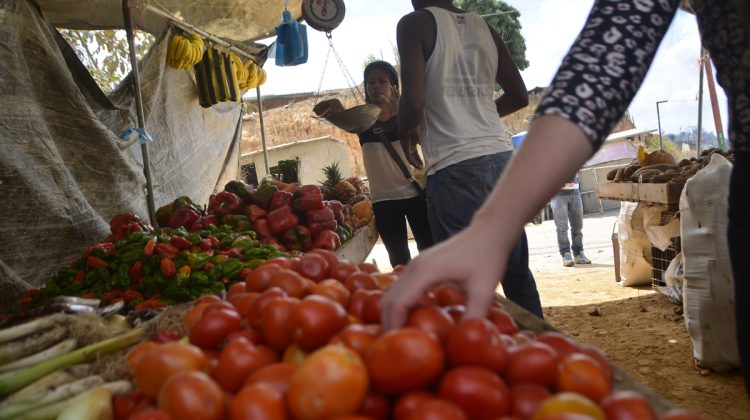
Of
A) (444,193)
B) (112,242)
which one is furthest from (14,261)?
(444,193)

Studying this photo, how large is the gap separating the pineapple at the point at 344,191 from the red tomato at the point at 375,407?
204 inches

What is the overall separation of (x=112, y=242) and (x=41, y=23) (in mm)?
2309

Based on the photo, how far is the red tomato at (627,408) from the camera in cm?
84

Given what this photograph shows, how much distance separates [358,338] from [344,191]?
519 centimetres

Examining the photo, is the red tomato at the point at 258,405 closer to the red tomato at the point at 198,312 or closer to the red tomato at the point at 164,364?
the red tomato at the point at 164,364

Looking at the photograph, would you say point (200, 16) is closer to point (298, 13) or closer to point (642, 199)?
point (298, 13)

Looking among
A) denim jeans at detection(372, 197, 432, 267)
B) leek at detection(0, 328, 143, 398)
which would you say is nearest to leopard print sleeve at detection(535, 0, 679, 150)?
leek at detection(0, 328, 143, 398)

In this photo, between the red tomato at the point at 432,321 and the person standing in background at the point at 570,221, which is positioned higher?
the red tomato at the point at 432,321

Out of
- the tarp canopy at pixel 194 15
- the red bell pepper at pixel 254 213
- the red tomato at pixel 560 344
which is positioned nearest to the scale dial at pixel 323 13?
the tarp canopy at pixel 194 15

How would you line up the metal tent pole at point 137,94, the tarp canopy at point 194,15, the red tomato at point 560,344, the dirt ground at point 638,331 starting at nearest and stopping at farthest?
the red tomato at point 560,344 < the dirt ground at point 638,331 < the metal tent pole at point 137,94 < the tarp canopy at point 194,15

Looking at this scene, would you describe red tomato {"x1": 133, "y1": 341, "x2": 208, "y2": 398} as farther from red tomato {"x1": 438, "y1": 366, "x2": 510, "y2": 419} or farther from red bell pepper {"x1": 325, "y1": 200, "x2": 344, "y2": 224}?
red bell pepper {"x1": 325, "y1": 200, "x2": 344, "y2": 224}

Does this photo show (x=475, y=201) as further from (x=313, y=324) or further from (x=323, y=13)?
(x=323, y=13)

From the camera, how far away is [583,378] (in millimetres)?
964

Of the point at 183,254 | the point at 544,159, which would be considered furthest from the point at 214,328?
the point at 183,254
